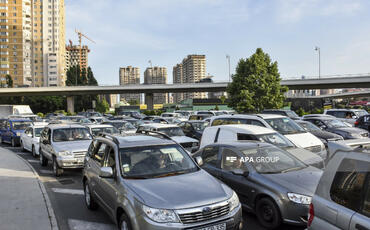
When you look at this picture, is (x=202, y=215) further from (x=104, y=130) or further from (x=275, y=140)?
(x=104, y=130)

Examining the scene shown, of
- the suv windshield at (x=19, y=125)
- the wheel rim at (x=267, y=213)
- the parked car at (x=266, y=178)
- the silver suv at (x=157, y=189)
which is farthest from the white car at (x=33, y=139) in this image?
the wheel rim at (x=267, y=213)

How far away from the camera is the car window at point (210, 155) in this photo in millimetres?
6449

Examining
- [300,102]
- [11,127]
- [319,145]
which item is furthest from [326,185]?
[300,102]

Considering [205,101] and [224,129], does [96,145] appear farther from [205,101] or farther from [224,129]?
[205,101]

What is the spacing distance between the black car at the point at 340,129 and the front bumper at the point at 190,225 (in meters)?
11.6

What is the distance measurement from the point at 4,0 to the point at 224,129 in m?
141

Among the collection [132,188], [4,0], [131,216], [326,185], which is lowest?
[131,216]

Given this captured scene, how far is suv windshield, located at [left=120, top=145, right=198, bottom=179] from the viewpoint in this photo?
16.0 ft

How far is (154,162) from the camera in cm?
510

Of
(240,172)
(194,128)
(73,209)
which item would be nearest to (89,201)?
(73,209)

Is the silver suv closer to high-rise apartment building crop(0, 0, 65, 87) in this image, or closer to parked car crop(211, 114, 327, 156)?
parked car crop(211, 114, 327, 156)

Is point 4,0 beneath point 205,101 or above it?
above

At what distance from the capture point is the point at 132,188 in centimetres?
435

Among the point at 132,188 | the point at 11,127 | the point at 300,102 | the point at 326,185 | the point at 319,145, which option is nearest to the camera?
the point at 326,185
